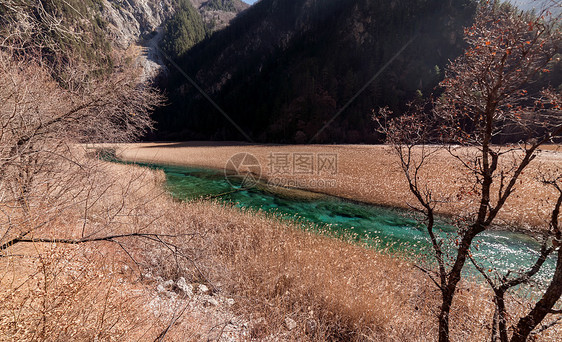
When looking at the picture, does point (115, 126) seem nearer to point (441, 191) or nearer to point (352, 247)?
point (352, 247)

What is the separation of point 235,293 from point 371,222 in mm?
8179

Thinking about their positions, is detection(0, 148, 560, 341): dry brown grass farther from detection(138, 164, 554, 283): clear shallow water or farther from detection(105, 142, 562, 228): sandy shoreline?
detection(105, 142, 562, 228): sandy shoreline

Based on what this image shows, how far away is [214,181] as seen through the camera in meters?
20.2

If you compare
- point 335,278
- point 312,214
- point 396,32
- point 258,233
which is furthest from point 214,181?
point 396,32

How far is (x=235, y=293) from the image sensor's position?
5238 mm

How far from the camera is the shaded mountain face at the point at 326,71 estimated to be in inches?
2331

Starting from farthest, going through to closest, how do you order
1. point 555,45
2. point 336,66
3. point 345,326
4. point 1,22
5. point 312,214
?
point 336,66 < point 312,214 < point 1,22 < point 345,326 < point 555,45

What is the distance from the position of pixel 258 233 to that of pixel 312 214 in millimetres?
4627

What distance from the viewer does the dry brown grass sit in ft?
8.51
